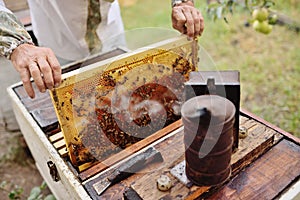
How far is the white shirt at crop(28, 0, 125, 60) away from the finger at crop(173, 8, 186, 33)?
0.68 metres

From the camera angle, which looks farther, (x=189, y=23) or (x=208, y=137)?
(x=189, y=23)

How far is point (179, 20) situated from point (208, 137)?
0.76 metres

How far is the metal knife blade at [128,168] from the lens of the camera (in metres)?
1.31

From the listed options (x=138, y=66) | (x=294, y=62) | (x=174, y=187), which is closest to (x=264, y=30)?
(x=294, y=62)

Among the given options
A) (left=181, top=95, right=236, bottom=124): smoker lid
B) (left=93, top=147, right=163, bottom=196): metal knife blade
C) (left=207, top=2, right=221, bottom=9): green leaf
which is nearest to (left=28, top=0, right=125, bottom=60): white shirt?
(left=207, top=2, right=221, bottom=9): green leaf

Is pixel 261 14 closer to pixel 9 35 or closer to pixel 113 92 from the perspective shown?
pixel 113 92

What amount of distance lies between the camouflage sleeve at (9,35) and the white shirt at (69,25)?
745 mm

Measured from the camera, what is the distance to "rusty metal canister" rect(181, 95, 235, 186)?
994mm

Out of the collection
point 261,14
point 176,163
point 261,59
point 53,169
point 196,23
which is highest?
point 196,23

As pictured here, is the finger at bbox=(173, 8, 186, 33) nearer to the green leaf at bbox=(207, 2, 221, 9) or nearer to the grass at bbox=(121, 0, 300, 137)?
the grass at bbox=(121, 0, 300, 137)

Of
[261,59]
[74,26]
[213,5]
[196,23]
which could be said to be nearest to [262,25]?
[213,5]

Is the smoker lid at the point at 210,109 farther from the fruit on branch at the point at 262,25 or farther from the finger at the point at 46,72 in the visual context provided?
the fruit on branch at the point at 262,25

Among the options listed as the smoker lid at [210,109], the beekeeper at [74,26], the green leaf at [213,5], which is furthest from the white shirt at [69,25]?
the smoker lid at [210,109]

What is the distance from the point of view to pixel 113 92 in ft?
4.59
